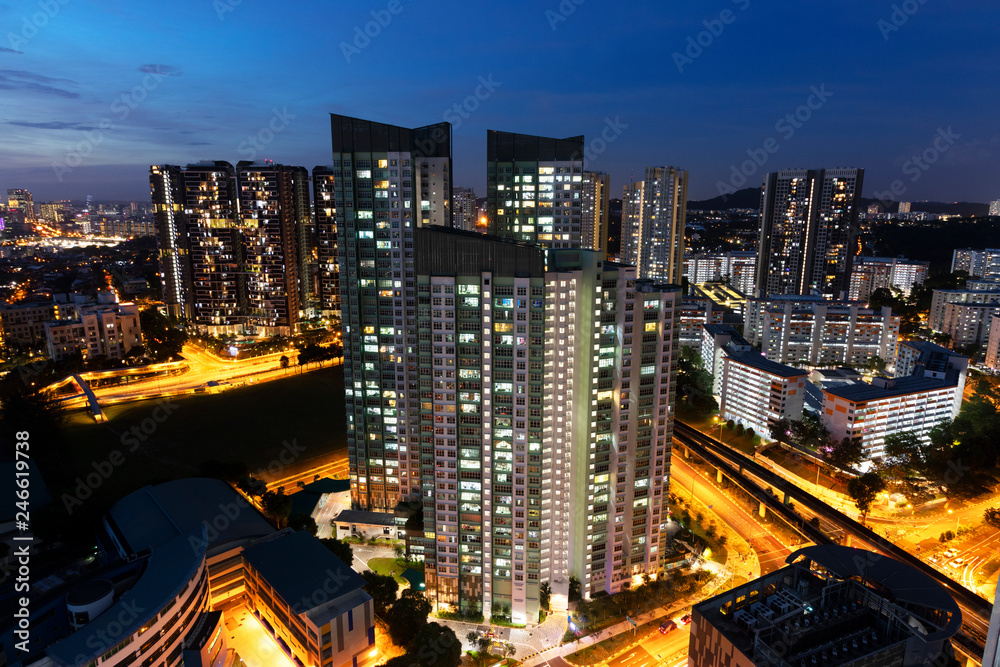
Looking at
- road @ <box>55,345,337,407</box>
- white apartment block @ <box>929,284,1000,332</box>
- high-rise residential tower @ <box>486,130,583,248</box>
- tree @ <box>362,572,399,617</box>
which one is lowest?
tree @ <box>362,572,399,617</box>

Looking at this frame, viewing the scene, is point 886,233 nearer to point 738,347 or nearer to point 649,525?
point 738,347

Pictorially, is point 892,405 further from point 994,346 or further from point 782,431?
point 994,346

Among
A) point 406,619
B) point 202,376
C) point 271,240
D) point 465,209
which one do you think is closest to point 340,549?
point 406,619

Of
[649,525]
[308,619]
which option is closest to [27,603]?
[308,619]

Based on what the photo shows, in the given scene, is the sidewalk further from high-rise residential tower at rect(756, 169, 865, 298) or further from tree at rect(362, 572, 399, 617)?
high-rise residential tower at rect(756, 169, 865, 298)

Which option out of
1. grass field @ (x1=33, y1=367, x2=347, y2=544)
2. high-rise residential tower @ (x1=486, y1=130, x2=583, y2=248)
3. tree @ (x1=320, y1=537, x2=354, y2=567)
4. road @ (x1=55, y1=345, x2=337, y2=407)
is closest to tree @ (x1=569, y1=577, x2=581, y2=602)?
tree @ (x1=320, y1=537, x2=354, y2=567)

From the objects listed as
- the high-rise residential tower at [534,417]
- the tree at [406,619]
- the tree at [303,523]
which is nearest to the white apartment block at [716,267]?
the high-rise residential tower at [534,417]
